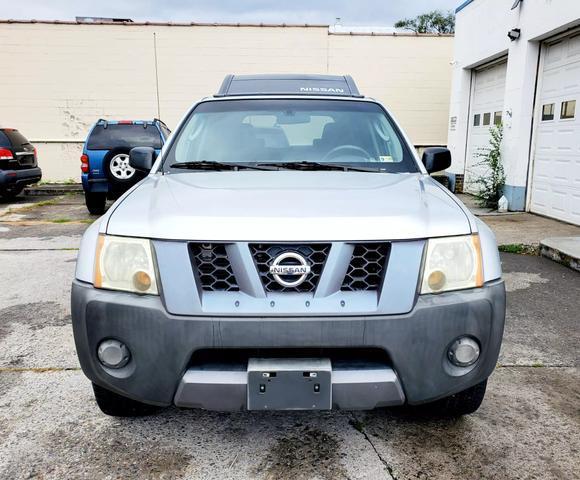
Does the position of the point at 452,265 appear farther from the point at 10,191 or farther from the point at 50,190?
the point at 50,190

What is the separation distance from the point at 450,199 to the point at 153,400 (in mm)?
1632

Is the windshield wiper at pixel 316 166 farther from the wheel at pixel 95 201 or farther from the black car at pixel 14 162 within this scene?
the black car at pixel 14 162

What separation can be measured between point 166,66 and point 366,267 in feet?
45.7

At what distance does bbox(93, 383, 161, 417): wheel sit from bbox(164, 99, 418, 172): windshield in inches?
52.3

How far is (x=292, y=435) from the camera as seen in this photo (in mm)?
2471

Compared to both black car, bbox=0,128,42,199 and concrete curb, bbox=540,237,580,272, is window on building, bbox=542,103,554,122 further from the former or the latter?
→ black car, bbox=0,128,42,199

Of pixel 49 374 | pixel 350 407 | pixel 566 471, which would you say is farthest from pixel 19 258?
pixel 566 471

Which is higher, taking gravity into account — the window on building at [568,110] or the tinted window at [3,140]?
the window on building at [568,110]

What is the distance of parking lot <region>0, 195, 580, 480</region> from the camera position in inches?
87.4

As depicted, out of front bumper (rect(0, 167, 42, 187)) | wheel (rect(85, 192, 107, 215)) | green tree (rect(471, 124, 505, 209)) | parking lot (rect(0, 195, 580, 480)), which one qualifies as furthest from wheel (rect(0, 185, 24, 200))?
green tree (rect(471, 124, 505, 209))

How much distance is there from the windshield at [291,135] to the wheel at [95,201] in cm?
650

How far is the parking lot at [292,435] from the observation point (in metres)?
2.22

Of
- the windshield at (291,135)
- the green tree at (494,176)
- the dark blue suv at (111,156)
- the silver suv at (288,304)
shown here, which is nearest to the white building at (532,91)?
the green tree at (494,176)

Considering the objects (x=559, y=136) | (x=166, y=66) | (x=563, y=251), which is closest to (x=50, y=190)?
(x=166, y=66)
